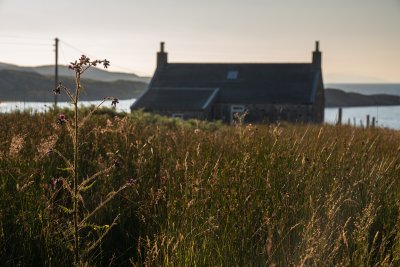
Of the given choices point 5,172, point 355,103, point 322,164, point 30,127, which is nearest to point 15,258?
point 5,172

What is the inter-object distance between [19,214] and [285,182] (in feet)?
7.31

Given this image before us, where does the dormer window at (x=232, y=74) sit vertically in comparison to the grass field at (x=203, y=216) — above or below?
above

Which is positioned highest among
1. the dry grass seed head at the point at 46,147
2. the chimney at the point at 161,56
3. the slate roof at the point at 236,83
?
the chimney at the point at 161,56

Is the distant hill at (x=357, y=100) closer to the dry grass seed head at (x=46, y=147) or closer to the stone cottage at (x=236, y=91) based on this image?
the stone cottage at (x=236, y=91)

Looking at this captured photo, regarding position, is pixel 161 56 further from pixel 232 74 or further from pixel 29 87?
pixel 29 87

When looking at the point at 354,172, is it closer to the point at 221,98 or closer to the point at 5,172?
the point at 5,172

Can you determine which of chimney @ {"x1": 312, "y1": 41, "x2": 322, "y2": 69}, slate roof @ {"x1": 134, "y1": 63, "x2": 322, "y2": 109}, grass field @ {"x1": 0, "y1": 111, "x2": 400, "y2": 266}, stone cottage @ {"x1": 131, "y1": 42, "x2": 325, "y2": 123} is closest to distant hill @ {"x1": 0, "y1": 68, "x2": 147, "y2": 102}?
slate roof @ {"x1": 134, "y1": 63, "x2": 322, "y2": 109}

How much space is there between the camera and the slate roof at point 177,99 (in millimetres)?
31234

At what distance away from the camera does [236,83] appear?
3394 cm

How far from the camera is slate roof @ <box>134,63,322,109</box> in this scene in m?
32.2

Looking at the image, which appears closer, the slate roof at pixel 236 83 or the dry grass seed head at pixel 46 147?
the dry grass seed head at pixel 46 147

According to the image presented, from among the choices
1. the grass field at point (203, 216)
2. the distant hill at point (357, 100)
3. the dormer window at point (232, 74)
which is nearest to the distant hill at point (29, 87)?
the distant hill at point (357, 100)

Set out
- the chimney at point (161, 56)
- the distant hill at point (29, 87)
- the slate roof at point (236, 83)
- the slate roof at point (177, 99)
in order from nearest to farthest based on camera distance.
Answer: the slate roof at point (177, 99), the slate roof at point (236, 83), the chimney at point (161, 56), the distant hill at point (29, 87)

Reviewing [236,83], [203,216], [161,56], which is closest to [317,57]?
[236,83]
